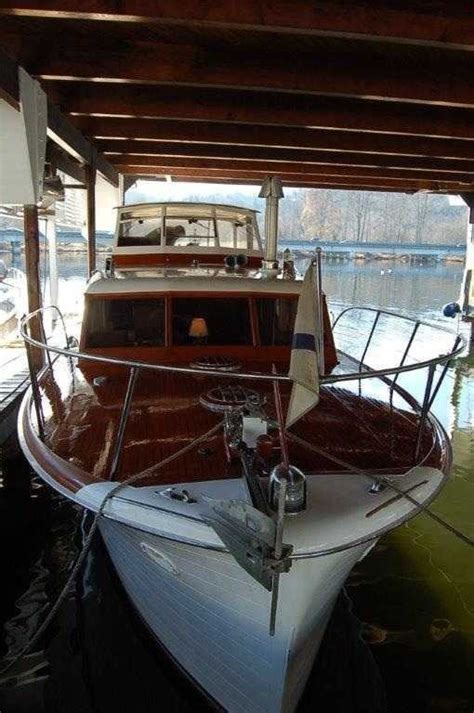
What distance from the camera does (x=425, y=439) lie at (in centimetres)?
386

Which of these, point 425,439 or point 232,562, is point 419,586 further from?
point 232,562

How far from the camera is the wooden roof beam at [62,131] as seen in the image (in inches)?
203

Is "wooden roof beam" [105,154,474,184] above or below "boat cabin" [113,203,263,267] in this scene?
above

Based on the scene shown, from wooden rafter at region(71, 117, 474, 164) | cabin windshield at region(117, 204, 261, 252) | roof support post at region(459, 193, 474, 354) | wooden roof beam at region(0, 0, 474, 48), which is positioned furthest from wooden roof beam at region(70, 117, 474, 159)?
roof support post at region(459, 193, 474, 354)

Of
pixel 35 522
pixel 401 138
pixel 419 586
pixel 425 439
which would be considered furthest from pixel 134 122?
pixel 419 586

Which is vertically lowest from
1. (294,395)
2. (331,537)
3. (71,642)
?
(71,642)

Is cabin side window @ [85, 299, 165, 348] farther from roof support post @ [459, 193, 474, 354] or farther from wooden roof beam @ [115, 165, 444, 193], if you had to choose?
roof support post @ [459, 193, 474, 354]

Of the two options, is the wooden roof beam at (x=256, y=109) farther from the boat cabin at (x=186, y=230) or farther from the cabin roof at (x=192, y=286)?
the cabin roof at (x=192, y=286)

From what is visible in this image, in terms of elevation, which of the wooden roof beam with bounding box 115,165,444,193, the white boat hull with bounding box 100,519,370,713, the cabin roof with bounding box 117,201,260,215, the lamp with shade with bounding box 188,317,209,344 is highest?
the wooden roof beam with bounding box 115,165,444,193

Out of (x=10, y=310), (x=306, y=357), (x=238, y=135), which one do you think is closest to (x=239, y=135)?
(x=238, y=135)

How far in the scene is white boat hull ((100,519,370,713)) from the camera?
2.71 m

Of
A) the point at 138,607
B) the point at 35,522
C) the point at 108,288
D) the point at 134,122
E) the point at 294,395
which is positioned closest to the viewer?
the point at 294,395

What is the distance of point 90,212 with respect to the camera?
399 inches

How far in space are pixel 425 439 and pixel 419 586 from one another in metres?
1.55
